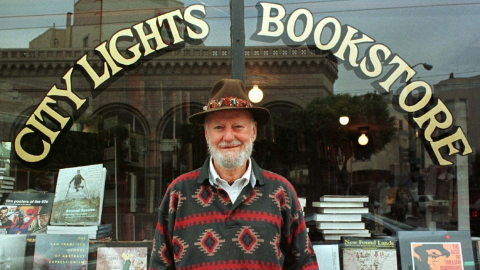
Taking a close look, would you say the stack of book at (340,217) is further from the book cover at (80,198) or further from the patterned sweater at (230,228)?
the book cover at (80,198)

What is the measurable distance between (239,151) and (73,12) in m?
2.83

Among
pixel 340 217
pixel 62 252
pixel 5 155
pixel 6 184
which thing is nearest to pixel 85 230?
pixel 62 252

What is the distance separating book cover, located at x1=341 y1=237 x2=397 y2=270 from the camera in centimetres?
281

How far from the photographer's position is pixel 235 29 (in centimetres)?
326

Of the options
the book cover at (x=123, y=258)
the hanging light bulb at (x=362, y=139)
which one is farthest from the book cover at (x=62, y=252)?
the hanging light bulb at (x=362, y=139)

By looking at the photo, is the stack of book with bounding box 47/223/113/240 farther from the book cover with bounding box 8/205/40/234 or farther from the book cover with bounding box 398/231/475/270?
the book cover with bounding box 398/231/475/270

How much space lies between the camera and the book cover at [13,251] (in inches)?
120

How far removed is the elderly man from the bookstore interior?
107cm

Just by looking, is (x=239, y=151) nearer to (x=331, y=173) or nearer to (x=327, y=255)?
(x=327, y=255)

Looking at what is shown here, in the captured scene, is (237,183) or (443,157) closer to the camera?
(237,183)

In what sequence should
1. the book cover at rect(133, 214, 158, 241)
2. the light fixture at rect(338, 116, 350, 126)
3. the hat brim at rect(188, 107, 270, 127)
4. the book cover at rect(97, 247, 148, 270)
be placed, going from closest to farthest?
the hat brim at rect(188, 107, 270, 127)
the book cover at rect(97, 247, 148, 270)
the book cover at rect(133, 214, 158, 241)
the light fixture at rect(338, 116, 350, 126)

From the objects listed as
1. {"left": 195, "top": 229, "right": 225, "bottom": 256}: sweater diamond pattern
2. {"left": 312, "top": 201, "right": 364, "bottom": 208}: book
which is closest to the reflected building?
{"left": 312, "top": 201, "right": 364, "bottom": 208}: book

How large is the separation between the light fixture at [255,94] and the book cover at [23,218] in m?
1.94

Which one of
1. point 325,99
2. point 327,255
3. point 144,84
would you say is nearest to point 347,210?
point 327,255
